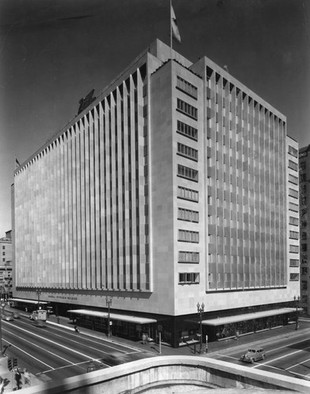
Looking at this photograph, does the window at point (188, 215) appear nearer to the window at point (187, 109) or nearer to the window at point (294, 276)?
the window at point (187, 109)

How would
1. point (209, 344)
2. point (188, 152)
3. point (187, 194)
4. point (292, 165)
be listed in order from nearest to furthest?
point (209, 344) < point (187, 194) < point (188, 152) < point (292, 165)

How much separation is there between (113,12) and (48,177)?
7031cm

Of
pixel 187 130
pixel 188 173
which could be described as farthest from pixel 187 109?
pixel 188 173

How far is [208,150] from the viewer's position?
57.2 metres

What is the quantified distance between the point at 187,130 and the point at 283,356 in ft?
114

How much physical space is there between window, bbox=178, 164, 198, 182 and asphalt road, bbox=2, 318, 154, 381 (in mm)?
25968

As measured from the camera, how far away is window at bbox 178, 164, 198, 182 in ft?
169

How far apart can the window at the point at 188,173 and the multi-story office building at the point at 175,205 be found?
0.58 feet

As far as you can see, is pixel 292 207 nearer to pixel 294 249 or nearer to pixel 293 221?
pixel 293 221

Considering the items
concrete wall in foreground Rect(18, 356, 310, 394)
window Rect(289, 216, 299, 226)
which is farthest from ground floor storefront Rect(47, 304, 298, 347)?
window Rect(289, 216, 299, 226)

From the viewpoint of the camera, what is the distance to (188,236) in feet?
169

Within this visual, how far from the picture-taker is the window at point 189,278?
49.6 metres

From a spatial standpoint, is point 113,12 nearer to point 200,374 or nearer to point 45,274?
point 200,374

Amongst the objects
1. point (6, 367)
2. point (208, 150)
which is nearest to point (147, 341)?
point (6, 367)
